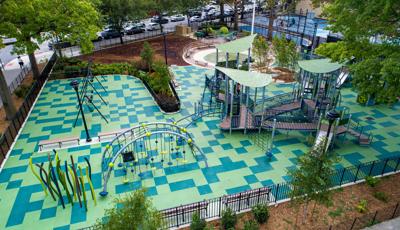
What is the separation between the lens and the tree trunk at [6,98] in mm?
19219

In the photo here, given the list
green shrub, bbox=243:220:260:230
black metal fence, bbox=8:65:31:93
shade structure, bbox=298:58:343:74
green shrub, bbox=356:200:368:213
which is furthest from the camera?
black metal fence, bbox=8:65:31:93

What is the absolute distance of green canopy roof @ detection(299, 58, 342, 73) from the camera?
1764 cm

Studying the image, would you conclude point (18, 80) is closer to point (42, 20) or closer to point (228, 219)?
point (42, 20)

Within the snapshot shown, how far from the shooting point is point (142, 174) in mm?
14969

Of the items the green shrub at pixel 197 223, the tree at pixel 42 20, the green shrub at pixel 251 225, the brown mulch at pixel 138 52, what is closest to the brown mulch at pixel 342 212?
the green shrub at pixel 251 225

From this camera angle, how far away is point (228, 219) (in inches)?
446

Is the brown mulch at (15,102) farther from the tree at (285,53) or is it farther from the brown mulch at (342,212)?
the tree at (285,53)

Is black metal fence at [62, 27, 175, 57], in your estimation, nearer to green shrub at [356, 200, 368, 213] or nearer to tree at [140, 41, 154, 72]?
tree at [140, 41, 154, 72]

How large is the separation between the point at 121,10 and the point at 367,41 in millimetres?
27308

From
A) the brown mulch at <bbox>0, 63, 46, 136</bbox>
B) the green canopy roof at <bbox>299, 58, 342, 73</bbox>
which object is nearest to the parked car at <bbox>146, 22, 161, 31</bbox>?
the brown mulch at <bbox>0, 63, 46, 136</bbox>

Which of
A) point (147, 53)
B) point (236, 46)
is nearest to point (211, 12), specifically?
point (147, 53)

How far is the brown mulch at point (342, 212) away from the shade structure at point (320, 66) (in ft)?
23.1

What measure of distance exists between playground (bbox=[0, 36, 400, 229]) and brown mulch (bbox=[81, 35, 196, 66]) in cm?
927

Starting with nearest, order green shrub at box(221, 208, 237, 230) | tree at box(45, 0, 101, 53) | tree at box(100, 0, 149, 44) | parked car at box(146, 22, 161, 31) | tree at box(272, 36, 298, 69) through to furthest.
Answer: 1. green shrub at box(221, 208, 237, 230)
2. tree at box(45, 0, 101, 53)
3. tree at box(272, 36, 298, 69)
4. tree at box(100, 0, 149, 44)
5. parked car at box(146, 22, 161, 31)
